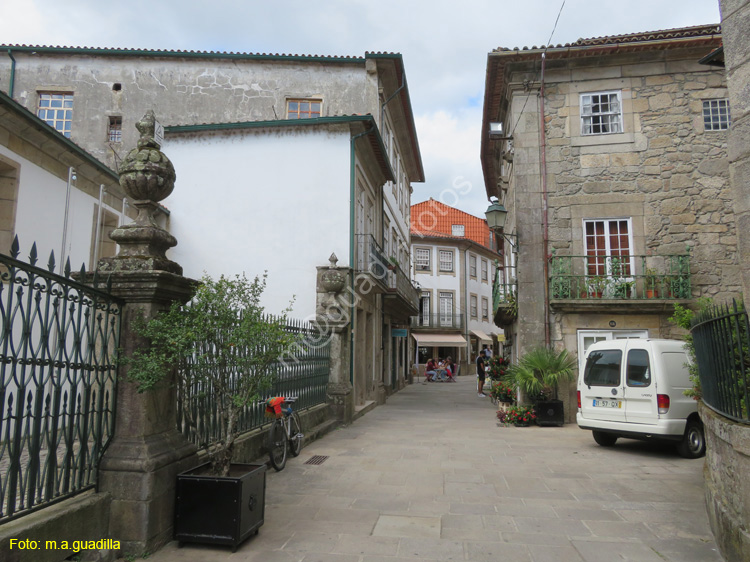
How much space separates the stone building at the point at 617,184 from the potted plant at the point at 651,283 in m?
0.03

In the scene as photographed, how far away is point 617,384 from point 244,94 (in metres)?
13.8

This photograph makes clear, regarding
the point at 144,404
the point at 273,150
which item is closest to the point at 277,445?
the point at 144,404

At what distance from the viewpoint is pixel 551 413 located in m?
12.5

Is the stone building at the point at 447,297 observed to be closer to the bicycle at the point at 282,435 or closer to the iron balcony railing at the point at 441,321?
the iron balcony railing at the point at 441,321

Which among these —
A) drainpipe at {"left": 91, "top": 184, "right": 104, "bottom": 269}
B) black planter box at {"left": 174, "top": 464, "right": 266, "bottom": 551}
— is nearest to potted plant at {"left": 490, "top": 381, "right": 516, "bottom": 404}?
drainpipe at {"left": 91, "top": 184, "right": 104, "bottom": 269}

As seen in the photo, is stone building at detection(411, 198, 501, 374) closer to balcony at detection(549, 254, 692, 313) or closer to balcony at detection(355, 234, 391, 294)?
balcony at detection(355, 234, 391, 294)

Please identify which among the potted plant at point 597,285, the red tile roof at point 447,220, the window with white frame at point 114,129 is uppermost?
the red tile roof at point 447,220

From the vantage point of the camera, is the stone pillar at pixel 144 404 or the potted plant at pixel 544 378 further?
the potted plant at pixel 544 378

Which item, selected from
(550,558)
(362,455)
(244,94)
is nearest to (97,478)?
(550,558)

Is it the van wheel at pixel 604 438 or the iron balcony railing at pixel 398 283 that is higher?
the iron balcony railing at pixel 398 283

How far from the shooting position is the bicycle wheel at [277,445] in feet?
24.1

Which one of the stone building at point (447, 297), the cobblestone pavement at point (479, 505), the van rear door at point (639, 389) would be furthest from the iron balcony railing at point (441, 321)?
the van rear door at point (639, 389)

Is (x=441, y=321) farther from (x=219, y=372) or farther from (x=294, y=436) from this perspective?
(x=219, y=372)

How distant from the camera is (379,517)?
5387mm
